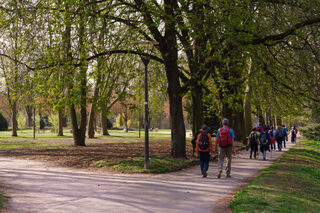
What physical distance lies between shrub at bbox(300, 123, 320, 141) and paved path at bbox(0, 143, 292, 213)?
106 ft

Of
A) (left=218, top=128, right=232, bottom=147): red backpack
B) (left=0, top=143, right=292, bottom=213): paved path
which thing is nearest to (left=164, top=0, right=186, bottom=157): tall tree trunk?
(left=0, top=143, right=292, bottom=213): paved path

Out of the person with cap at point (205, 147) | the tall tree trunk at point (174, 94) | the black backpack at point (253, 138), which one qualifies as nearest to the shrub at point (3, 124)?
the tall tree trunk at point (174, 94)

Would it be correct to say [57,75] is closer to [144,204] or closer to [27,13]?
[27,13]

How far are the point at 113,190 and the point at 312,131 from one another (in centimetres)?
3945

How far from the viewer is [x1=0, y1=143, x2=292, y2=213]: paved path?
753 cm

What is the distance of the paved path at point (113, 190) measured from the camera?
7.53 meters

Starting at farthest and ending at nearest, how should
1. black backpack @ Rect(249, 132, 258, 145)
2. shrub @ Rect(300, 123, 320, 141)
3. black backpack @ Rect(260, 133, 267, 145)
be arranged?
shrub @ Rect(300, 123, 320, 141) < black backpack @ Rect(260, 133, 267, 145) < black backpack @ Rect(249, 132, 258, 145)

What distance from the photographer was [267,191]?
360 inches

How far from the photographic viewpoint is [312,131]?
43.8 meters

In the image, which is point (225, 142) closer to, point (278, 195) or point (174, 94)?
point (278, 195)

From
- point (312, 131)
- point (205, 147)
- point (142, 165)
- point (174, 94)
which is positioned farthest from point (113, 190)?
point (312, 131)

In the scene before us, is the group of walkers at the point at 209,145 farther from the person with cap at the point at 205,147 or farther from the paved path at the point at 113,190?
the paved path at the point at 113,190

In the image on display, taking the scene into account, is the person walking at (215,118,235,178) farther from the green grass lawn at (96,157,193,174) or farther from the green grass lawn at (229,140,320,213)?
the green grass lawn at (96,157,193,174)

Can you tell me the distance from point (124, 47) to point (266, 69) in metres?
6.57
